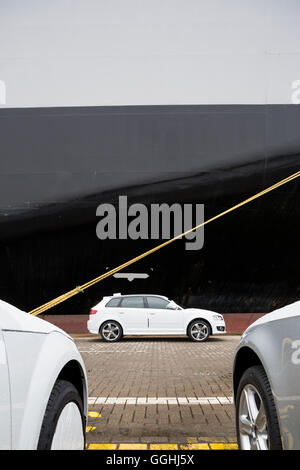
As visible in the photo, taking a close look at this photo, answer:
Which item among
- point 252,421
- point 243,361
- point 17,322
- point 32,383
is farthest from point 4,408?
point 243,361

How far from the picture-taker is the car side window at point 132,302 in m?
12.7

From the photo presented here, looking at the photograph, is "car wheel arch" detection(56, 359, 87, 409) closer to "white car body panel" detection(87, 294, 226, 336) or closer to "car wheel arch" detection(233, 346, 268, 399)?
"car wheel arch" detection(233, 346, 268, 399)

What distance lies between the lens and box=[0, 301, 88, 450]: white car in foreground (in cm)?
178

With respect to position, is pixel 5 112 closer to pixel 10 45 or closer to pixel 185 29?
pixel 10 45

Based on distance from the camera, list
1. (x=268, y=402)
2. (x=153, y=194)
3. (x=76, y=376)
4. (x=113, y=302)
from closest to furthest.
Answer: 1. (x=268, y=402)
2. (x=76, y=376)
3. (x=113, y=302)
4. (x=153, y=194)

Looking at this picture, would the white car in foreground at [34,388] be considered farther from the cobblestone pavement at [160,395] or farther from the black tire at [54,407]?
the cobblestone pavement at [160,395]

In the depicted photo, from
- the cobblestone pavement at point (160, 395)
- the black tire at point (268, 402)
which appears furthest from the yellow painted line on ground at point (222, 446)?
the black tire at point (268, 402)

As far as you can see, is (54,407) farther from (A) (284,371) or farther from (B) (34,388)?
(A) (284,371)

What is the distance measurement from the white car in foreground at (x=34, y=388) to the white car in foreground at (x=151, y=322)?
9.94 meters

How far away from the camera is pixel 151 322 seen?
12.5 metres

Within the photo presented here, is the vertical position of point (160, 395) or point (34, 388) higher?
point (160, 395)

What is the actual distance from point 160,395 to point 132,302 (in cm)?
718

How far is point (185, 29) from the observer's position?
17.0 m

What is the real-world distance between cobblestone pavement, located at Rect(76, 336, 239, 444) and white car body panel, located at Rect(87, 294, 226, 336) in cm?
194
